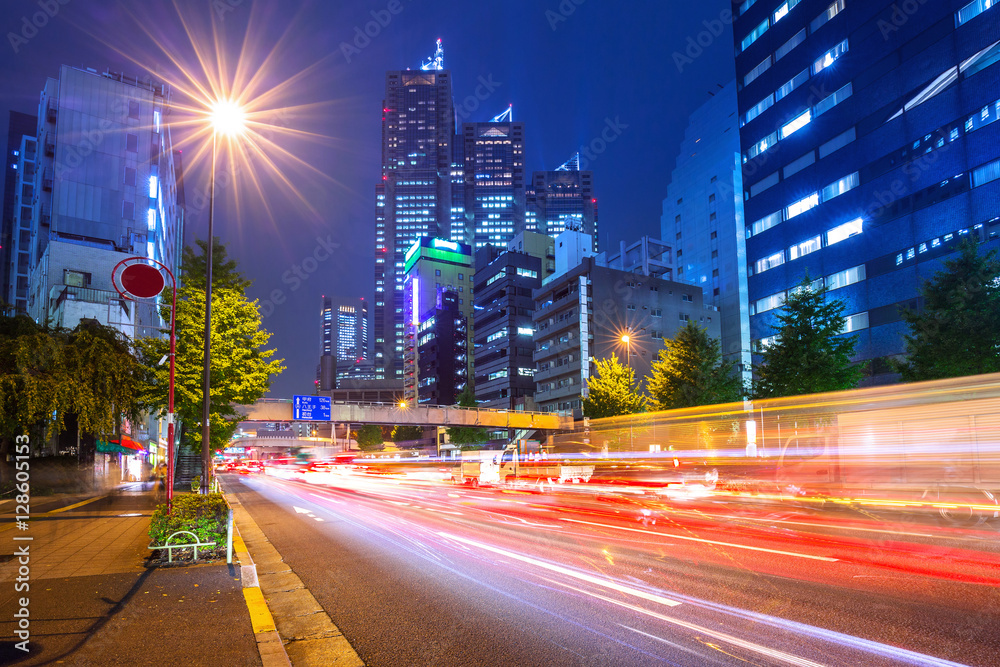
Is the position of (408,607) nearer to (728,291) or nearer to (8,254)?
(728,291)

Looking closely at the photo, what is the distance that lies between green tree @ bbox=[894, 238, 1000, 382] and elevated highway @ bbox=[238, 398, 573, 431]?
42.5 meters

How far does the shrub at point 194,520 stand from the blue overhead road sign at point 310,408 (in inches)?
1608

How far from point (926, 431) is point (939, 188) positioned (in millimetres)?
33889

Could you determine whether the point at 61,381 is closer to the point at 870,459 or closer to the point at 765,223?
the point at 870,459

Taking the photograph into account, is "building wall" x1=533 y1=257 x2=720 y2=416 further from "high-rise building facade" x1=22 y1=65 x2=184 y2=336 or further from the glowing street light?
the glowing street light

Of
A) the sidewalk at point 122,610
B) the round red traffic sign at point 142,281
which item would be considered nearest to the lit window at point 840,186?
the round red traffic sign at point 142,281

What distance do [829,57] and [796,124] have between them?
6.04 metres

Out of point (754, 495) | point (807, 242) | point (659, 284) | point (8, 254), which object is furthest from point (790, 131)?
point (8, 254)

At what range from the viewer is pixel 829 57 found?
5359 cm

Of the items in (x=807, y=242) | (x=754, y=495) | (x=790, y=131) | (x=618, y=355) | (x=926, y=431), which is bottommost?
(x=754, y=495)

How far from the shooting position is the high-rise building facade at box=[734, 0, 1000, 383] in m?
40.3

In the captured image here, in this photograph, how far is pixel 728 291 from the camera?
94.3 m

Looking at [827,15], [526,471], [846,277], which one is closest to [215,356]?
[526,471]

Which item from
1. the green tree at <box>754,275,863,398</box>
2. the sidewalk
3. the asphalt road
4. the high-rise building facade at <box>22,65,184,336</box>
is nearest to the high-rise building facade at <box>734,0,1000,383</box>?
the green tree at <box>754,275,863,398</box>
